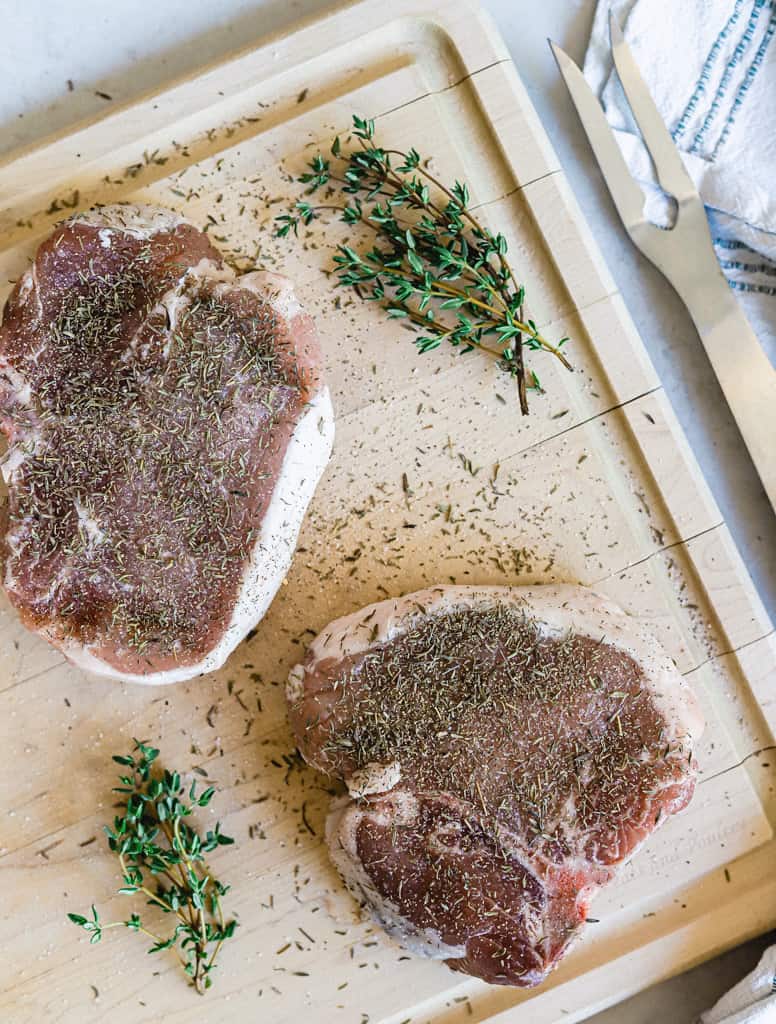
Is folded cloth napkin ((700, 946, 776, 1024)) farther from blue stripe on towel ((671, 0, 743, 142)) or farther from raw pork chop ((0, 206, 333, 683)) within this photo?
blue stripe on towel ((671, 0, 743, 142))

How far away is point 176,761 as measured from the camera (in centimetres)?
295

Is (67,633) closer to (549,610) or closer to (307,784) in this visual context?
(307,784)

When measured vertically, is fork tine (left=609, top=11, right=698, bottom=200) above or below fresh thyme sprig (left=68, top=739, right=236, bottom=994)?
above

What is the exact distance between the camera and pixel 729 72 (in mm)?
3070

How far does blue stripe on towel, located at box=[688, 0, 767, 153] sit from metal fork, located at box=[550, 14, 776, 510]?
0.18m

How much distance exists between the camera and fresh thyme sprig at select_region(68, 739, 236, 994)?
277 cm

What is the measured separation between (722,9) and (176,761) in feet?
10.2

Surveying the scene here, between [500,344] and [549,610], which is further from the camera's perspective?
[500,344]

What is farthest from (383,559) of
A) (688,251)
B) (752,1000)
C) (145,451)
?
(752,1000)

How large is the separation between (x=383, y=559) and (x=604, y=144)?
157 cm

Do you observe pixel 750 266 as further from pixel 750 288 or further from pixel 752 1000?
pixel 752 1000

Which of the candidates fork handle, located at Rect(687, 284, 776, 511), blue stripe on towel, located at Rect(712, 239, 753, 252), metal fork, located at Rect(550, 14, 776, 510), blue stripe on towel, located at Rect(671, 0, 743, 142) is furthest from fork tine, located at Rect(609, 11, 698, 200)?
fork handle, located at Rect(687, 284, 776, 511)

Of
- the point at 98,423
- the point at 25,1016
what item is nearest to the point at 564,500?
the point at 98,423

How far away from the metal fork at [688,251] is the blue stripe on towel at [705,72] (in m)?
0.16
